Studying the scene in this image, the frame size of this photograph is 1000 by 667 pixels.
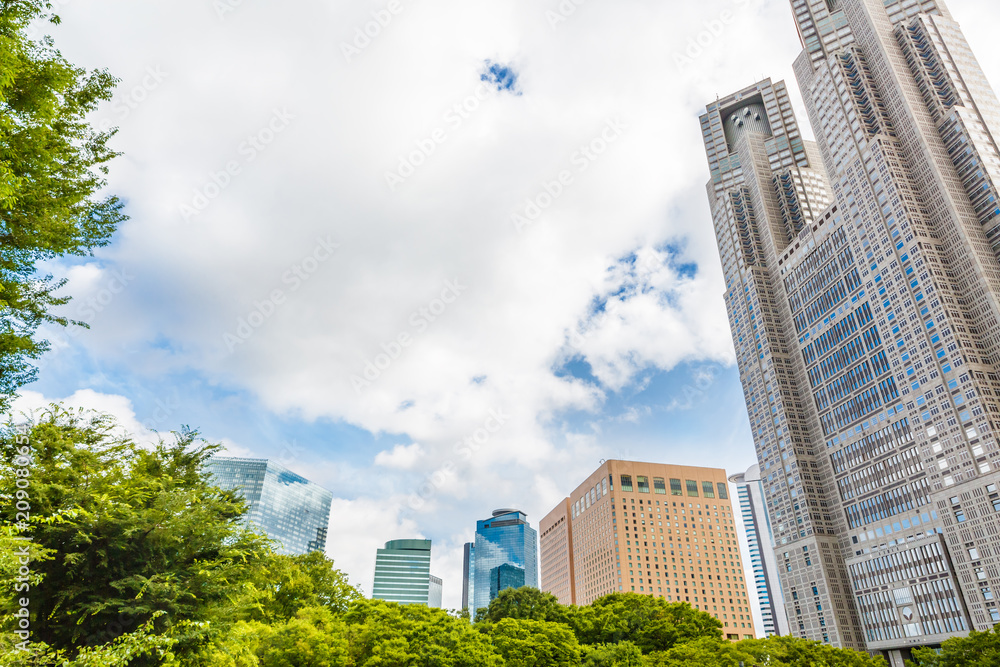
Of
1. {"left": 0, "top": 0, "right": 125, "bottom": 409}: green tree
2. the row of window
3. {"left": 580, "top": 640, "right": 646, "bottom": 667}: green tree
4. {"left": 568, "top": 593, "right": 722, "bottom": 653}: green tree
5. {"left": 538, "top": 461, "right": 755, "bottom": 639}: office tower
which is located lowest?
{"left": 580, "top": 640, "right": 646, "bottom": 667}: green tree

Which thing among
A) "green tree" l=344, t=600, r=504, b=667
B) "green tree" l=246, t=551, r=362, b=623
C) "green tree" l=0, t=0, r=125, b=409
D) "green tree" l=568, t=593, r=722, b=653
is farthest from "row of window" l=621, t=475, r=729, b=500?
"green tree" l=0, t=0, r=125, b=409

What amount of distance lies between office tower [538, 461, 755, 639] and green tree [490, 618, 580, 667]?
117124 millimetres

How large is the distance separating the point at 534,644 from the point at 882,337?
77765 millimetres

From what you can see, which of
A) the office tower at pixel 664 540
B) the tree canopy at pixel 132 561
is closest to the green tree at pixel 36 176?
the tree canopy at pixel 132 561

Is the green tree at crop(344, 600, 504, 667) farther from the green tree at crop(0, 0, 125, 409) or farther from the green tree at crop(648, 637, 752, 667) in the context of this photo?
the green tree at crop(0, 0, 125, 409)

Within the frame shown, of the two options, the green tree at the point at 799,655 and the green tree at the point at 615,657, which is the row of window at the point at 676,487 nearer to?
the green tree at the point at 799,655

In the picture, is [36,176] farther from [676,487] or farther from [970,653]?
[676,487]

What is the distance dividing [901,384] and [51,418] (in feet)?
332

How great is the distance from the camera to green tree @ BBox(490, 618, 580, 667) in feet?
141

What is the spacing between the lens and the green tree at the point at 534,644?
141 ft

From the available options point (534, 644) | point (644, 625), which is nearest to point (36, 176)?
point (534, 644)

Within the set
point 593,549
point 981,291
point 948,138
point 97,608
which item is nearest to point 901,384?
point 981,291

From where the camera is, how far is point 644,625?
5503cm

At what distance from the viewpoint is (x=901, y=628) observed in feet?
262
